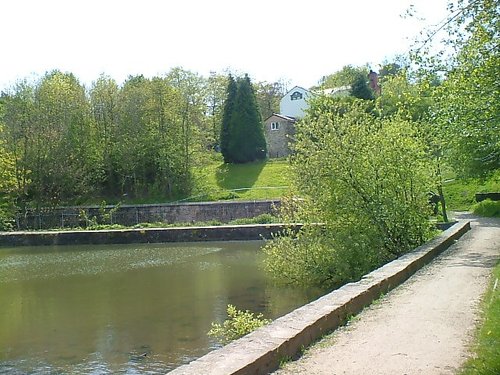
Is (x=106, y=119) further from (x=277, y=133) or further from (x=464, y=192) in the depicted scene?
(x=464, y=192)

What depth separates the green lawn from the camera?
44.8 metres

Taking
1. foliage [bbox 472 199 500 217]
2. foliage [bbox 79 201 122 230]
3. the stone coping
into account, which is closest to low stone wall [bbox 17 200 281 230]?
foliage [bbox 79 201 122 230]

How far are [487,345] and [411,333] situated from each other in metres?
0.98

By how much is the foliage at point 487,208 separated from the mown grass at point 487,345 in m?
23.0

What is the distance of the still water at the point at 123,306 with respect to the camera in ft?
35.6

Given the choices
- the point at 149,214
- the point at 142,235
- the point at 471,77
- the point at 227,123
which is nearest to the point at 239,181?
the point at 227,123

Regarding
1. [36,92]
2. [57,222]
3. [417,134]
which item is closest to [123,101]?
[36,92]

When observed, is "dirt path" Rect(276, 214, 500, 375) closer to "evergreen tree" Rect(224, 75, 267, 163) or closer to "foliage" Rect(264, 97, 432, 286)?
"foliage" Rect(264, 97, 432, 286)

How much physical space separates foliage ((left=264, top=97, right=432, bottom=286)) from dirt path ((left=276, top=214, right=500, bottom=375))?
3386mm

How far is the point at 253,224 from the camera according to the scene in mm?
33531

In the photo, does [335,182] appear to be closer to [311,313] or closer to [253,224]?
[311,313]

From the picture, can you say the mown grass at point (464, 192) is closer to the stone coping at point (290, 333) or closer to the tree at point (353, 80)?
the tree at point (353, 80)

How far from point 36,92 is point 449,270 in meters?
38.8

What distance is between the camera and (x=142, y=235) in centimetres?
3325
